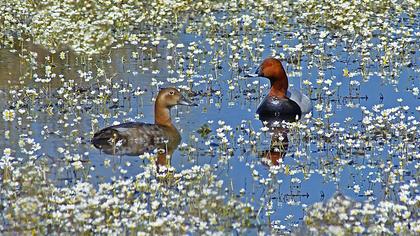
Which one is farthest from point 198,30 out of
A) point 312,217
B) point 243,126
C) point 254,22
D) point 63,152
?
point 312,217

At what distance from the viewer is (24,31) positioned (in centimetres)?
2344

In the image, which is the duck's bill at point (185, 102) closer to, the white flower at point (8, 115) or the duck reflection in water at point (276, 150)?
the duck reflection in water at point (276, 150)

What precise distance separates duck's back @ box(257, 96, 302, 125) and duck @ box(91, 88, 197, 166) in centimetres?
187

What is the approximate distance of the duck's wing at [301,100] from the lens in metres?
17.4

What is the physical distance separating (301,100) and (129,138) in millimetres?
3564

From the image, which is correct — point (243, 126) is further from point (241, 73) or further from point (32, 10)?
point (32, 10)

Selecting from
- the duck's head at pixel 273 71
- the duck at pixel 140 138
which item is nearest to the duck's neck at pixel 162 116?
the duck at pixel 140 138

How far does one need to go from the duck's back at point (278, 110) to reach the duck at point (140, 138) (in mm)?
1873

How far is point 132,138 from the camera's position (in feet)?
49.5

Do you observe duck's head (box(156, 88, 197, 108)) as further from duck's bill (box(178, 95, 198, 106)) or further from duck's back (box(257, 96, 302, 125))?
duck's back (box(257, 96, 302, 125))

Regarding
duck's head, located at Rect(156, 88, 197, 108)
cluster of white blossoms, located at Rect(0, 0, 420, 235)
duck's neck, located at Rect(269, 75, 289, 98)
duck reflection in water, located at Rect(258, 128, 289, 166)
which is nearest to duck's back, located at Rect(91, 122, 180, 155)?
cluster of white blossoms, located at Rect(0, 0, 420, 235)

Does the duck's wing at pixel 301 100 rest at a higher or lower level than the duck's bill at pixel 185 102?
lower

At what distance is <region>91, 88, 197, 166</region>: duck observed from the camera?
14859 millimetres

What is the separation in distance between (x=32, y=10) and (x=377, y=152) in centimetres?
1253
